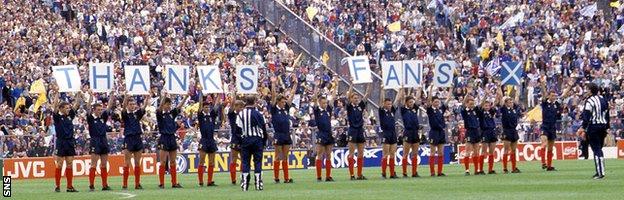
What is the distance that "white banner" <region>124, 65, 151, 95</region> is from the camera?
39.9 metres

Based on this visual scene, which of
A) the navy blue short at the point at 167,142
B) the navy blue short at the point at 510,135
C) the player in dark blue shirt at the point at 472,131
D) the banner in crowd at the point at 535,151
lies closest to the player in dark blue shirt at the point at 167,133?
the navy blue short at the point at 167,142

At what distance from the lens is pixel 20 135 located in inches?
2005

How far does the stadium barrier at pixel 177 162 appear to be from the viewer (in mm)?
49906

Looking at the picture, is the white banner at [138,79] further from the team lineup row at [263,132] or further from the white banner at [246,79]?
the white banner at [246,79]

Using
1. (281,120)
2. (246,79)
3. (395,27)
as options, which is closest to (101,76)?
(246,79)

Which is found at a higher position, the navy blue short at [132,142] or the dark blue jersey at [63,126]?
the dark blue jersey at [63,126]

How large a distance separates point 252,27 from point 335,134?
43.2 feet

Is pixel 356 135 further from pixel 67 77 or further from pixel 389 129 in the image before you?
pixel 67 77

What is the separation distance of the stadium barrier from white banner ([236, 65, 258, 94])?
317 inches

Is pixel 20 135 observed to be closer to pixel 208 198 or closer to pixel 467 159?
pixel 467 159

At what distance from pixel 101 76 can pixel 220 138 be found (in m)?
14.1

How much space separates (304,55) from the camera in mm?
66562

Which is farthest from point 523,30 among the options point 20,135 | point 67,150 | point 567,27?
point 67,150

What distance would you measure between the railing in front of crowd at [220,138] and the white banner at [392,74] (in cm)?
1096
